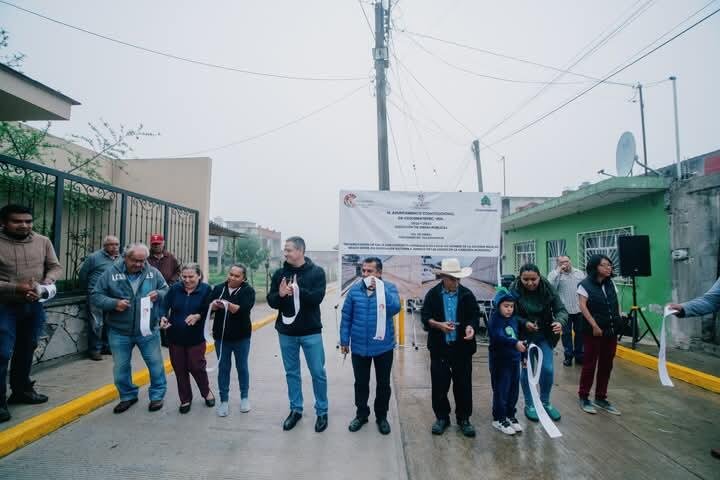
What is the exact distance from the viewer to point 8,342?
11.0ft

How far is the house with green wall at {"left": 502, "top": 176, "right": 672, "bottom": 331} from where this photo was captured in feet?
23.7

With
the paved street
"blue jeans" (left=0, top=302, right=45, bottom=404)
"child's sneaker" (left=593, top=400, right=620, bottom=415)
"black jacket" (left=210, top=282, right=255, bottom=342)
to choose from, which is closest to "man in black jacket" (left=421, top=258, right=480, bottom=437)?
the paved street

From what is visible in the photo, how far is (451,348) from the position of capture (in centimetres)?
347

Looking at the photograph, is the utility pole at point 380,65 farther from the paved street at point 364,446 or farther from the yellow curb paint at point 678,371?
the yellow curb paint at point 678,371

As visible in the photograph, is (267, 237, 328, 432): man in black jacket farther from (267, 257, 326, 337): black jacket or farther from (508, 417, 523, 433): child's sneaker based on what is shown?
(508, 417, 523, 433): child's sneaker

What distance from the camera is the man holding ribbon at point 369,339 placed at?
3.51 meters

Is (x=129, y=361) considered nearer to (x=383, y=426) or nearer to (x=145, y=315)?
(x=145, y=315)

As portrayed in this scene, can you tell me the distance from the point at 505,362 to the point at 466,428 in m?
0.73

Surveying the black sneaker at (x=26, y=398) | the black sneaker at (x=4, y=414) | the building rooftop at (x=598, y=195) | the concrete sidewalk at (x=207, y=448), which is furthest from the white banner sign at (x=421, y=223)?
the black sneaker at (x=4, y=414)

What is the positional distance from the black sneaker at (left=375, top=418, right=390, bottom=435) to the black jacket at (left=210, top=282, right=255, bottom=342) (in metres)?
1.57

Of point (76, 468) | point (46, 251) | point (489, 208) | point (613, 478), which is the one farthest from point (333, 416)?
point (489, 208)

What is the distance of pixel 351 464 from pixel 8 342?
10.9ft

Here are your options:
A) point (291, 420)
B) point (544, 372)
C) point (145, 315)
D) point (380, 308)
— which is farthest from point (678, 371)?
point (145, 315)

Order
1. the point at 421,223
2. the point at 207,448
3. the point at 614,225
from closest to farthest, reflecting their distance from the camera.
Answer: the point at 207,448 < the point at 421,223 < the point at 614,225
